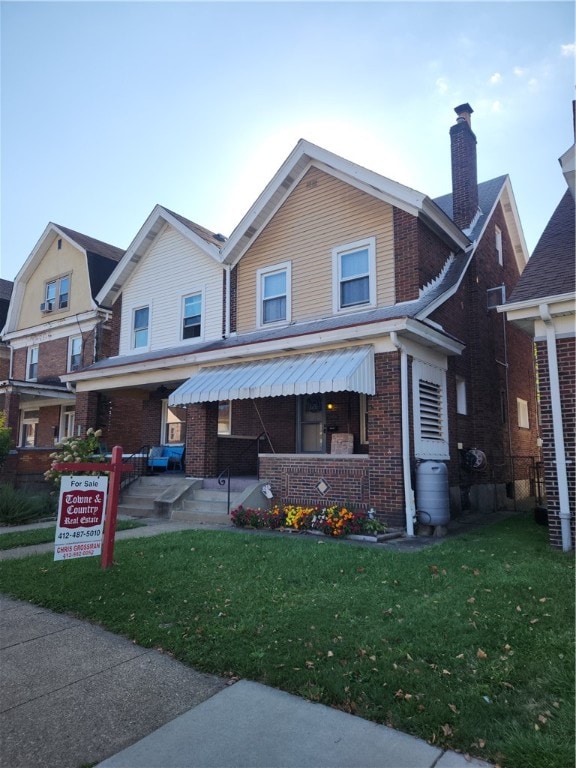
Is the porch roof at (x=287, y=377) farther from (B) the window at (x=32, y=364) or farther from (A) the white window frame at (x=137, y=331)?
(B) the window at (x=32, y=364)

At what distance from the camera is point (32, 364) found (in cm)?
2236

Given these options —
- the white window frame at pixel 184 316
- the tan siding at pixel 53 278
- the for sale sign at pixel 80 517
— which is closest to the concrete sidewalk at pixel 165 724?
the for sale sign at pixel 80 517

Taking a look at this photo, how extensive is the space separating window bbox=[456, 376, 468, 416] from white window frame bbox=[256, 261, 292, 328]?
15.4ft

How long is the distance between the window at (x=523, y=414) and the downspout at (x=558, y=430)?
8.79 m

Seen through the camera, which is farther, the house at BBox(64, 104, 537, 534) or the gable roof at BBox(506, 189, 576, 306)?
the house at BBox(64, 104, 537, 534)

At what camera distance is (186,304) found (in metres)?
16.1

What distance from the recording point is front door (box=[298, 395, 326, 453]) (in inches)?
564

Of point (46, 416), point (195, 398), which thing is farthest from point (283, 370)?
point (46, 416)

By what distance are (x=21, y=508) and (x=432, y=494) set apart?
966cm

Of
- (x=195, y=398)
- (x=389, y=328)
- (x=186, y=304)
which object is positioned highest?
(x=186, y=304)

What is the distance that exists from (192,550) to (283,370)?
4677 millimetres

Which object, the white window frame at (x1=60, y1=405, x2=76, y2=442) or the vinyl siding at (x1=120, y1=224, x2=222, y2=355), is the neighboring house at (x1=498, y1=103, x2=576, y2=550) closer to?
the vinyl siding at (x1=120, y1=224, x2=222, y2=355)

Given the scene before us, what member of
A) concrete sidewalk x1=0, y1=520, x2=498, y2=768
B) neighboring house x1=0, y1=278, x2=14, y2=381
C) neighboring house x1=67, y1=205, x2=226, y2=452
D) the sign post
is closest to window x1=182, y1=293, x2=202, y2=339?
neighboring house x1=67, y1=205, x2=226, y2=452

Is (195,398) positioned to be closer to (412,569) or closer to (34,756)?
(412,569)
